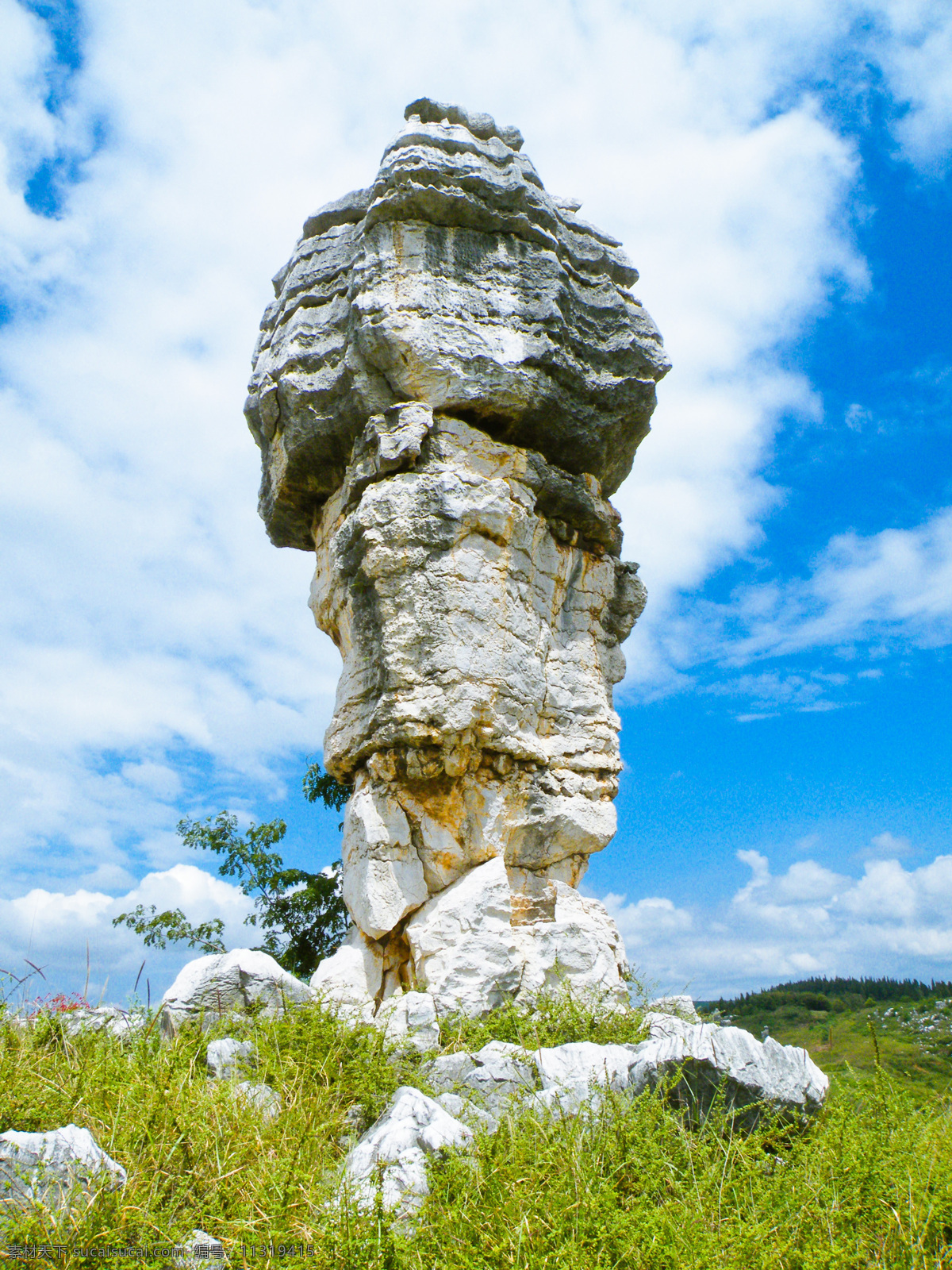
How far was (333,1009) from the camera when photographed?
8.94 m

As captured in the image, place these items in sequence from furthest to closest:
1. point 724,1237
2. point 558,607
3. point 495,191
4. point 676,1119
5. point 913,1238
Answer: point 558,607 → point 495,191 → point 676,1119 → point 913,1238 → point 724,1237

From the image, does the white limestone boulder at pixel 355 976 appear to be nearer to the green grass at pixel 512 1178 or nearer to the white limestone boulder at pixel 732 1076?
the green grass at pixel 512 1178

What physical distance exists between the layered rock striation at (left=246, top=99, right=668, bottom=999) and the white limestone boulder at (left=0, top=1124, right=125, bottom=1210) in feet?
17.4

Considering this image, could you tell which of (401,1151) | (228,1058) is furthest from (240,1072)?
(401,1151)

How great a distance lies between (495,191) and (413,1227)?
11444mm

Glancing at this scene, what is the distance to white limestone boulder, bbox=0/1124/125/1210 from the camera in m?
4.45

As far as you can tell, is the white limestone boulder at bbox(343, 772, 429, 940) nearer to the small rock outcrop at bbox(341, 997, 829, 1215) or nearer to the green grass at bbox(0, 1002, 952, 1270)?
the small rock outcrop at bbox(341, 997, 829, 1215)

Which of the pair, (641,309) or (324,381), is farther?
(641,309)

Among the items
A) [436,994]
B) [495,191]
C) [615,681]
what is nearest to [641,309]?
[495,191]

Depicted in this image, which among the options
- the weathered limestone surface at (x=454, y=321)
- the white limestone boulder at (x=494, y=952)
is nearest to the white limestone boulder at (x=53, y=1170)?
the white limestone boulder at (x=494, y=952)

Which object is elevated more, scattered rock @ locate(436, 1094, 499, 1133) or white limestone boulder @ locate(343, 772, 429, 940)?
white limestone boulder @ locate(343, 772, 429, 940)

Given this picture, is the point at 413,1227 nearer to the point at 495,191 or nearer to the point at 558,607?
the point at 558,607

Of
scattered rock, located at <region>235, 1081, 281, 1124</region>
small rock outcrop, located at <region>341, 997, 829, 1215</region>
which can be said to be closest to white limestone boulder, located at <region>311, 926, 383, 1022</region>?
small rock outcrop, located at <region>341, 997, 829, 1215</region>

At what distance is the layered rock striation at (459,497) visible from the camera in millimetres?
10547
